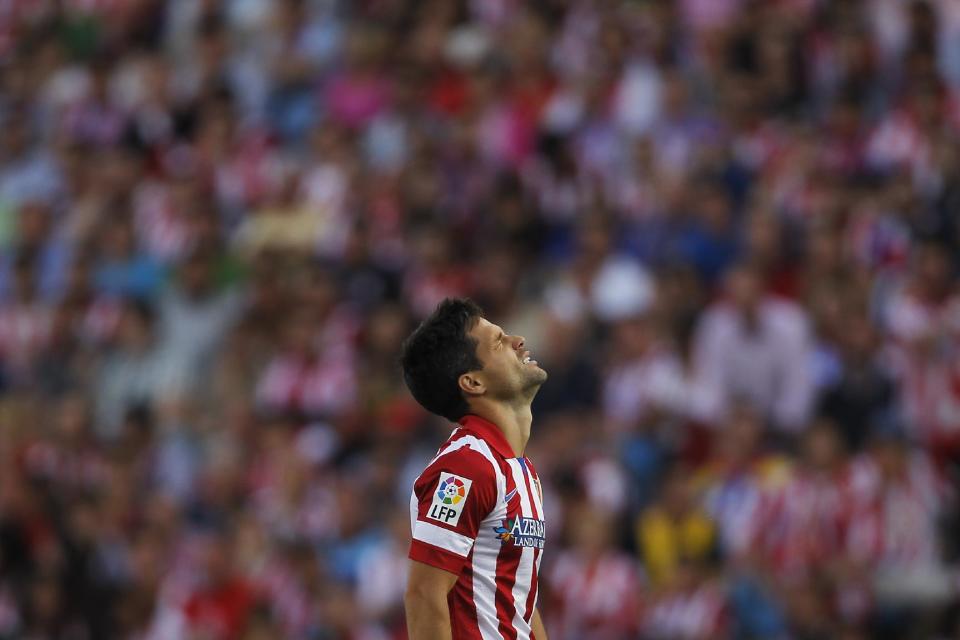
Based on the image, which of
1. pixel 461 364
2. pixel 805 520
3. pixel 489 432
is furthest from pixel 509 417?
pixel 805 520

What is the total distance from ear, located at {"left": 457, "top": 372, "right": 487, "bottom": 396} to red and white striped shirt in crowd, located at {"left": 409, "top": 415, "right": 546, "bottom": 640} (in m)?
0.09

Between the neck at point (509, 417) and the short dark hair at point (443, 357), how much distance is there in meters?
0.05

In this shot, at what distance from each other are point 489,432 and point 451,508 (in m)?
0.36

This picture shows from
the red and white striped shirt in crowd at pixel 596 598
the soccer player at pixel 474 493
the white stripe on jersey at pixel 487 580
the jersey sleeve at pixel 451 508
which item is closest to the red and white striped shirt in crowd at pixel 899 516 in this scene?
the red and white striped shirt in crowd at pixel 596 598

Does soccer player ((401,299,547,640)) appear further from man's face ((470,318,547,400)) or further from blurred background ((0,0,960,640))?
blurred background ((0,0,960,640))

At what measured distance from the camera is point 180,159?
1627cm

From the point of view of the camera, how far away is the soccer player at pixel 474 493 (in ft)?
17.2

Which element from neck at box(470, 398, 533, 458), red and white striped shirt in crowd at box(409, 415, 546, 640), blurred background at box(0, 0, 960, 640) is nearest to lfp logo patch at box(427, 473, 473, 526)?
red and white striped shirt in crowd at box(409, 415, 546, 640)

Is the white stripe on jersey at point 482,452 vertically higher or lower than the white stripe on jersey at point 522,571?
higher

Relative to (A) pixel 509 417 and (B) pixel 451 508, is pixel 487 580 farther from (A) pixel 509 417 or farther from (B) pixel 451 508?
(A) pixel 509 417

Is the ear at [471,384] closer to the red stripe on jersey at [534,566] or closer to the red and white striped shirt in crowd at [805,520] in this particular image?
the red stripe on jersey at [534,566]

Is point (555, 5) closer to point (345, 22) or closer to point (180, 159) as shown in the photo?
point (345, 22)

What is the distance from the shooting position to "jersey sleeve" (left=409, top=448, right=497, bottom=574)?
207 inches

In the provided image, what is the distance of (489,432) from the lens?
552 cm
